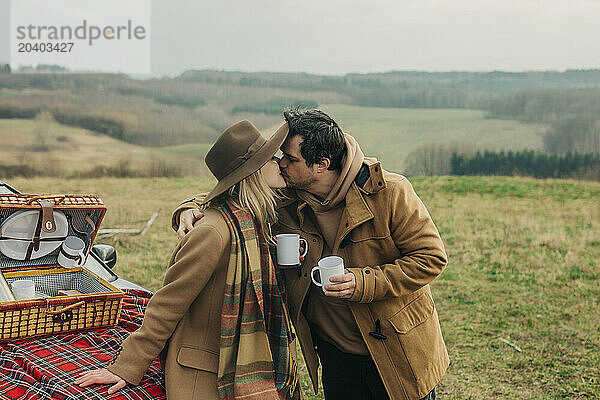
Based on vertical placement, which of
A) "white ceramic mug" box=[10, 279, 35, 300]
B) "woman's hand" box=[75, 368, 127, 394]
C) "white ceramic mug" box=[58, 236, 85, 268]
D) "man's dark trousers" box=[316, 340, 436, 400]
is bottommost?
"man's dark trousers" box=[316, 340, 436, 400]

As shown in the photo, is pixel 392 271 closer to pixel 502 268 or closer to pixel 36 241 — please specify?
pixel 36 241

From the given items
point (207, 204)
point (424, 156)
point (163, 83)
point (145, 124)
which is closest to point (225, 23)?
point (163, 83)

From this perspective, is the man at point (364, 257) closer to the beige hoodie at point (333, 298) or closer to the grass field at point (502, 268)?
the beige hoodie at point (333, 298)

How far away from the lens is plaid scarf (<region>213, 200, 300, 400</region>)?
219cm

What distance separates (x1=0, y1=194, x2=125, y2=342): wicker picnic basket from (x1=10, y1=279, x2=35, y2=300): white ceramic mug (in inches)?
2.7

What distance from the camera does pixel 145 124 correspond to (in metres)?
15.0

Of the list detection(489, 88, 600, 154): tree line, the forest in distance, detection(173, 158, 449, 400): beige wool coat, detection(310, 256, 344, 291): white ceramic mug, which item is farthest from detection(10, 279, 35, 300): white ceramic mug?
detection(489, 88, 600, 154): tree line

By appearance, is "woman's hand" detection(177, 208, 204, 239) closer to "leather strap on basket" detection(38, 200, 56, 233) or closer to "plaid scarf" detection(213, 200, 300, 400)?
"plaid scarf" detection(213, 200, 300, 400)

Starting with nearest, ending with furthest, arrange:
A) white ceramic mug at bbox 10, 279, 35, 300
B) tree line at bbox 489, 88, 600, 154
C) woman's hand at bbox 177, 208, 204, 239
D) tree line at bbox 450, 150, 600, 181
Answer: woman's hand at bbox 177, 208, 204, 239 < white ceramic mug at bbox 10, 279, 35, 300 < tree line at bbox 450, 150, 600, 181 < tree line at bbox 489, 88, 600, 154

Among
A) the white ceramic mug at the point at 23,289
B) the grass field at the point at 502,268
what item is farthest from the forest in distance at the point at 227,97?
the white ceramic mug at the point at 23,289

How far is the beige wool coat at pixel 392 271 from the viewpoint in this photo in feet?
7.57

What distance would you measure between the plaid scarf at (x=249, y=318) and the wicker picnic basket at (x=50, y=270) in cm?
86

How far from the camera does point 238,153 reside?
226 cm

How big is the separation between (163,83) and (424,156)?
21.3 feet
